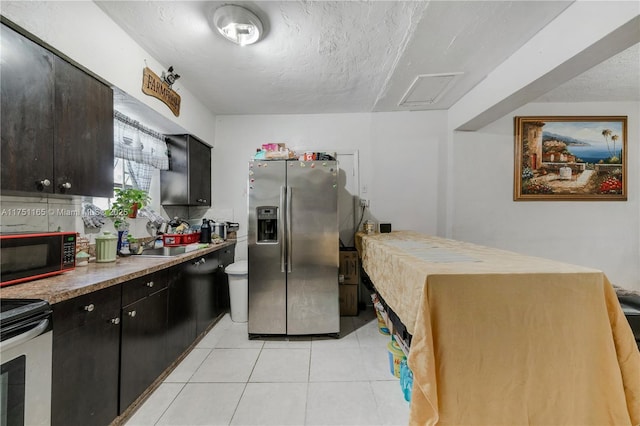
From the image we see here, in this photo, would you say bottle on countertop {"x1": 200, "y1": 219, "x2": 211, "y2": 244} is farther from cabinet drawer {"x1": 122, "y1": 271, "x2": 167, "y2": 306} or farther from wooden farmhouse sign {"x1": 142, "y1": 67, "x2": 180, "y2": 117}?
wooden farmhouse sign {"x1": 142, "y1": 67, "x2": 180, "y2": 117}

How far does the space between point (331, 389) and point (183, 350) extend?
1281mm

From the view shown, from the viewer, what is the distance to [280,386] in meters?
1.79

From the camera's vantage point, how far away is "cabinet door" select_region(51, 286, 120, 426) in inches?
42.3

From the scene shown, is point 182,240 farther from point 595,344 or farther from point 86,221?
point 595,344

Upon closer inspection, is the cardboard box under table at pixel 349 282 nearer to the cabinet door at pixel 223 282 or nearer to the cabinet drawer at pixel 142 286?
the cabinet door at pixel 223 282

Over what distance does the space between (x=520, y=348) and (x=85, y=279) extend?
2173 mm

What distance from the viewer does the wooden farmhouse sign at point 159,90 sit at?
2.01m

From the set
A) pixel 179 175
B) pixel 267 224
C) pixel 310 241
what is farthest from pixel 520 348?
pixel 179 175

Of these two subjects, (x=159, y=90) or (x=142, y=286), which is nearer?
(x=142, y=286)

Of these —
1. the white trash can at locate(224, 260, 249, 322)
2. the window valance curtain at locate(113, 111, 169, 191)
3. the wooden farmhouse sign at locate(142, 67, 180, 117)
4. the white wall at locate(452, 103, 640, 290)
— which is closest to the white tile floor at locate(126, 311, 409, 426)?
the white trash can at locate(224, 260, 249, 322)

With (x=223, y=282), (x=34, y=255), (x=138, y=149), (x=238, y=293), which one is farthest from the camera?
(x=223, y=282)

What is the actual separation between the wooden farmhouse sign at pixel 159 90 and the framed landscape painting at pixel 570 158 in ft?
13.0

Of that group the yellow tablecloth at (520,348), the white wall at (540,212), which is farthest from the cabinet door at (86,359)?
the white wall at (540,212)

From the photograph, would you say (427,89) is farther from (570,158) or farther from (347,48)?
(570,158)
